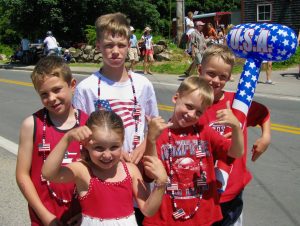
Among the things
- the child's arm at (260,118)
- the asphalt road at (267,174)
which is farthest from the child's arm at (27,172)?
the asphalt road at (267,174)

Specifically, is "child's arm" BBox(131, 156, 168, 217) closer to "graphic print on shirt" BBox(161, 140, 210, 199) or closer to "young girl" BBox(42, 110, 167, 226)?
"young girl" BBox(42, 110, 167, 226)

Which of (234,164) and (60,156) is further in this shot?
(234,164)

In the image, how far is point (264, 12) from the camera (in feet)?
103

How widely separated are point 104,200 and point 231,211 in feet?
3.11

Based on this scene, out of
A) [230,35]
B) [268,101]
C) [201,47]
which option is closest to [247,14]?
[201,47]

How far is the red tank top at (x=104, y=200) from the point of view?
2248 millimetres

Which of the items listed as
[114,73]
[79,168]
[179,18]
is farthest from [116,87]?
[179,18]

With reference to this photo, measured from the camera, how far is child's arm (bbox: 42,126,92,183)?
206 centimetres

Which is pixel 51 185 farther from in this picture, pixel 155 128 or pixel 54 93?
pixel 155 128

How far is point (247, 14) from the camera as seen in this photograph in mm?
32156

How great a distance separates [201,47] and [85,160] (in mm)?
13340

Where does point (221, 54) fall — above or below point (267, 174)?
above

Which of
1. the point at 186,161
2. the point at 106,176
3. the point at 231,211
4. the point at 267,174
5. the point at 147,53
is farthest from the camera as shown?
the point at 147,53

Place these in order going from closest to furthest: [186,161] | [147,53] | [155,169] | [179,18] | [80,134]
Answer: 1. [80,134]
2. [155,169]
3. [186,161]
4. [147,53]
5. [179,18]
